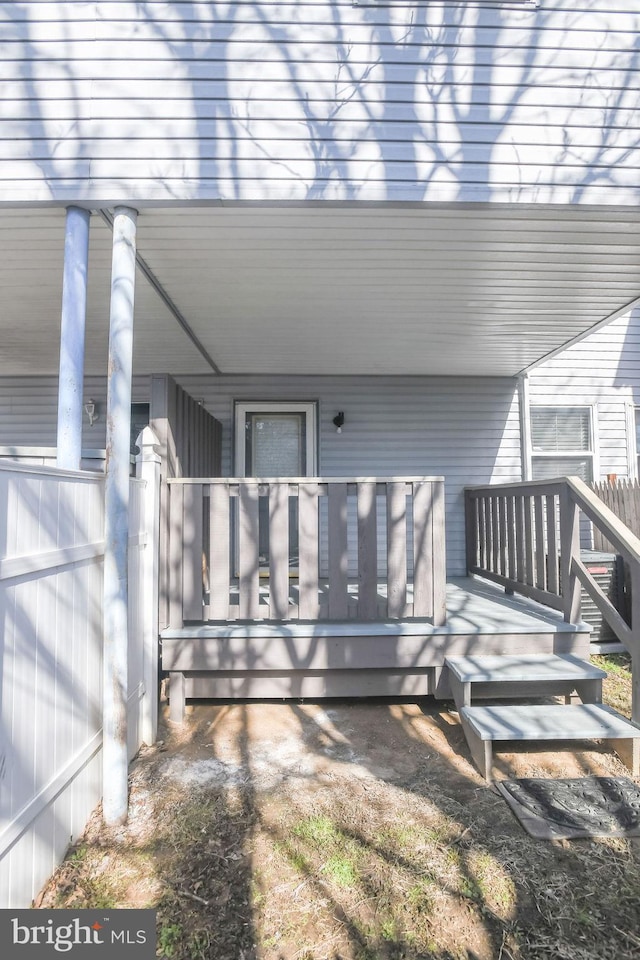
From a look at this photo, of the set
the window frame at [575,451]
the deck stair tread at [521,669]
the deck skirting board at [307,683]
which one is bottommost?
the deck skirting board at [307,683]

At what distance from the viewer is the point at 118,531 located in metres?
2.35

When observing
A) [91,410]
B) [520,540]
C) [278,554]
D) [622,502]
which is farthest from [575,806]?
[91,410]

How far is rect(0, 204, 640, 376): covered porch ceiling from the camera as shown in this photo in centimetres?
273

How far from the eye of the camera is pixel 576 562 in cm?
326

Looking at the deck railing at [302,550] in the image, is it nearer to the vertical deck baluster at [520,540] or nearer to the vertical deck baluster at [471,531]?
the vertical deck baluster at [520,540]

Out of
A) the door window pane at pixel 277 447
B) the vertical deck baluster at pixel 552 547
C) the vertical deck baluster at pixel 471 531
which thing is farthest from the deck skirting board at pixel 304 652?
the door window pane at pixel 277 447

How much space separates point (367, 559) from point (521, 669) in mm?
1095

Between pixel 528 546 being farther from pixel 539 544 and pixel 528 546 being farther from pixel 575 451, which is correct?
pixel 575 451

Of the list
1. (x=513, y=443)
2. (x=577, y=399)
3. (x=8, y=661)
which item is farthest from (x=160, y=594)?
(x=577, y=399)

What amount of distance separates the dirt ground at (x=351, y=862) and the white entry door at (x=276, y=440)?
2875mm

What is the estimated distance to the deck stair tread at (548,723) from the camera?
248 cm

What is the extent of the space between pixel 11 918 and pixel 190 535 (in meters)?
1.92

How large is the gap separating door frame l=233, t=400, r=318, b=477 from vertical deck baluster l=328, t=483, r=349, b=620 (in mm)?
2034

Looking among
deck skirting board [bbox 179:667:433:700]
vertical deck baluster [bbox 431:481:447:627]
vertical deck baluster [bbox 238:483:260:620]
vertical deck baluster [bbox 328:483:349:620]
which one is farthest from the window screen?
vertical deck baluster [bbox 238:483:260:620]
